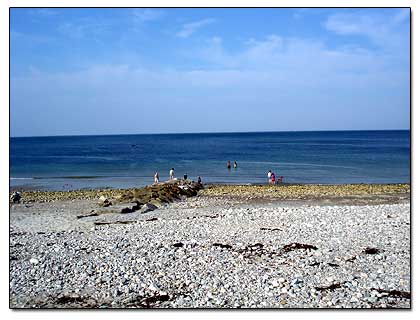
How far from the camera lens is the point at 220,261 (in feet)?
28.8

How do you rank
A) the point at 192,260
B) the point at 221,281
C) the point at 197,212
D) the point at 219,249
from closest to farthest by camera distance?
the point at 221,281, the point at 192,260, the point at 219,249, the point at 197,212

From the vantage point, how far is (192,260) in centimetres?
885

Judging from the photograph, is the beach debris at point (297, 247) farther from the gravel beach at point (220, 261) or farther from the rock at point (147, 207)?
the rock at point (147, 207)

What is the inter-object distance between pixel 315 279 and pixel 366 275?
950 millimetres

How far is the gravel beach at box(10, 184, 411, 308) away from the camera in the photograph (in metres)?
7.07

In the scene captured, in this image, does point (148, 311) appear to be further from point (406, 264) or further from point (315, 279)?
point (406, 264)

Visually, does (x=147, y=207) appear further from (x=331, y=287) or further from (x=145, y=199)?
(x=331, y=287)

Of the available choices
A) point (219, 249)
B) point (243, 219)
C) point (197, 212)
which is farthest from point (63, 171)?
point (219, 249)

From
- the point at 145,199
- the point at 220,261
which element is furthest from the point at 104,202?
the point at 220,261

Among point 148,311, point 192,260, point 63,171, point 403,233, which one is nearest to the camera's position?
point 148,311

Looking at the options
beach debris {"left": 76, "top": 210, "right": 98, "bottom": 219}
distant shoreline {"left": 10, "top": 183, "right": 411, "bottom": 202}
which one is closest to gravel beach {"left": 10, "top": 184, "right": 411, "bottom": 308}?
beach debris {"left": 76, "top": 210, "right": 98, "bottom": 219}

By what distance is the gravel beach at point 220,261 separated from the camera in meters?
7.07
